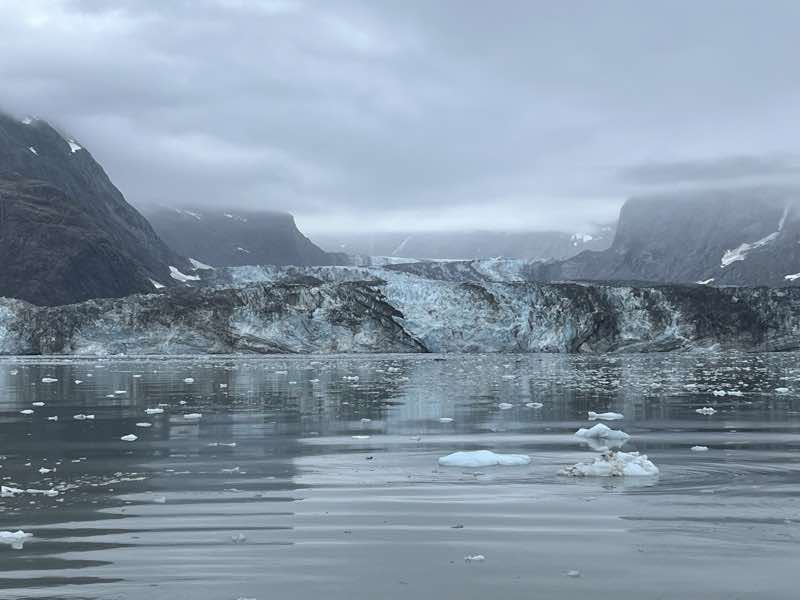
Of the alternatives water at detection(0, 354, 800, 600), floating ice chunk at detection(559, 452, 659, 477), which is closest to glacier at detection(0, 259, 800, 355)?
water at detection(0, 354, 800, 600)

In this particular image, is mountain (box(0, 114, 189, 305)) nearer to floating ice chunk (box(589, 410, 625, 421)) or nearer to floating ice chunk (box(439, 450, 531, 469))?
floating ice chunk (box(589, 410, 625, 421))

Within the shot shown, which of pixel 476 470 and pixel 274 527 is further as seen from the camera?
pixel 476 470

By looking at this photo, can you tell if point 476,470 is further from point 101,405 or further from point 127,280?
point 127,280

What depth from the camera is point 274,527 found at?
7520mm

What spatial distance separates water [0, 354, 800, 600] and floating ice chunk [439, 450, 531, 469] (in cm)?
Answer: 27

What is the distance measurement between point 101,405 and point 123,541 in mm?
14097

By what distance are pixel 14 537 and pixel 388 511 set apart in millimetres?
2933

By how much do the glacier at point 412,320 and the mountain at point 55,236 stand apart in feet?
222

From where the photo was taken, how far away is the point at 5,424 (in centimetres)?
1623

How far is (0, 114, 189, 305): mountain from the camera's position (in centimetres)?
13288

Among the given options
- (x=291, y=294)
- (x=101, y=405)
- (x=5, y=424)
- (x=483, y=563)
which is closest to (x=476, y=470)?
(x=483, y=563)

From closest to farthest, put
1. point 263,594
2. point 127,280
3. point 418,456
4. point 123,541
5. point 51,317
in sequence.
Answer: point 263,594 < point 123,541 < point 418,456 < point 51,317 < point 127,280

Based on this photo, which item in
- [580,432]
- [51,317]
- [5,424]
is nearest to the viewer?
[580,432]

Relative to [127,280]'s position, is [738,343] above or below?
below
